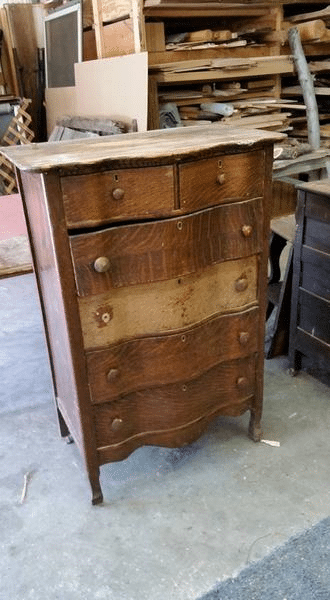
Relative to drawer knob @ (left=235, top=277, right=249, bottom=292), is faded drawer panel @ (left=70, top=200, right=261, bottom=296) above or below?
above

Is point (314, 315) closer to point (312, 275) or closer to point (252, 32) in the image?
point (312, 275)

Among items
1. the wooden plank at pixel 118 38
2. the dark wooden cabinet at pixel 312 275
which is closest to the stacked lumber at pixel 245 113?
the wooden plank at pixel 118 38

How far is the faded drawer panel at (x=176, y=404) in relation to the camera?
1.46 metres

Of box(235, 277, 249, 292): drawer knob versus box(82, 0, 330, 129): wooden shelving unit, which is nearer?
box(235, 277, 249, 292): drawer knob

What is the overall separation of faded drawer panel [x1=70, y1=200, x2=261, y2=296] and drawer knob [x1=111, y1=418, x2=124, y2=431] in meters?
0.41

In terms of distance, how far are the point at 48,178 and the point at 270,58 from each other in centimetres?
304

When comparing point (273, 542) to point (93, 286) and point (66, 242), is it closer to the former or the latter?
point (93, 286)

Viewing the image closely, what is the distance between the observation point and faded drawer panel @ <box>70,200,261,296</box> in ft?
4.07

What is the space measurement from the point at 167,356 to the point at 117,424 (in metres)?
0.24

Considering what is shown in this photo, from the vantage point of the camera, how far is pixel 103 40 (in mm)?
3875

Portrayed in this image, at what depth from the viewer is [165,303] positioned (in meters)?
1.38

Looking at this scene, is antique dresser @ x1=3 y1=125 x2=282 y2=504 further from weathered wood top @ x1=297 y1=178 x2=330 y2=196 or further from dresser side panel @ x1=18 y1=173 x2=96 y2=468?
weathered wood top @ x1=297 y1=178 x2=330 y2=196

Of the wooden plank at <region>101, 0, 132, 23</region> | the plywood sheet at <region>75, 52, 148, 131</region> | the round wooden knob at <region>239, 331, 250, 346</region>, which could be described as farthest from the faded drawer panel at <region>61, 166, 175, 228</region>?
the wooden plank at <region>101, 0, 132, 23</region>

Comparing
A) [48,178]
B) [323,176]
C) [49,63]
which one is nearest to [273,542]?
[48,178]
